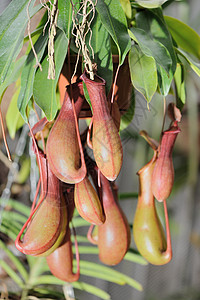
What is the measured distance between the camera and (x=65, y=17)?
0.34 meters

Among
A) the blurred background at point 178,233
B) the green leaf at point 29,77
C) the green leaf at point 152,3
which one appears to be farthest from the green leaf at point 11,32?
the blurred background at point 178,233

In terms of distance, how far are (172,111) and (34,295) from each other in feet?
1.43

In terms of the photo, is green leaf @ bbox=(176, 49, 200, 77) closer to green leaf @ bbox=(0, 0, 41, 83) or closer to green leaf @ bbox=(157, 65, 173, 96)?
green leaf @ bbox=(157, 65, 173, 96)

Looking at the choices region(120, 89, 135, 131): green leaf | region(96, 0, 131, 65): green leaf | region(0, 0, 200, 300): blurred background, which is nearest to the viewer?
region(96, 0, 131, 65): green leaf

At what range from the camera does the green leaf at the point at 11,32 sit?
0.34m

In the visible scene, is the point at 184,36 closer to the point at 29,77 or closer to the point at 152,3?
the point at 152,3

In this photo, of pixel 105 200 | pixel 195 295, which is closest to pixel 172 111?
pixel 105 200

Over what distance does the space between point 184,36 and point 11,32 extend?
0.87 feet

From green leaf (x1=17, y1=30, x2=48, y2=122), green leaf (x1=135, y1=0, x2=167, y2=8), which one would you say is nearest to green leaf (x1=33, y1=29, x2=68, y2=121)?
green leaf (x1=17, y1=30, x2=48, y2=122)

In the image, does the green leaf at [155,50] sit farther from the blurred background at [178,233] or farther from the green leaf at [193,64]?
the blurred background at [178,233]

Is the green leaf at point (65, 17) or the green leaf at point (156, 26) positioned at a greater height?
the green leaf at point (65, 17)

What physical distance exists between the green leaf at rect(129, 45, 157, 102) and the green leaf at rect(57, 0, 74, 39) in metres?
0.08

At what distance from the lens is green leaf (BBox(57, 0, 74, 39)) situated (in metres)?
0.33

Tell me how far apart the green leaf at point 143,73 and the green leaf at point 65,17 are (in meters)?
0.08
